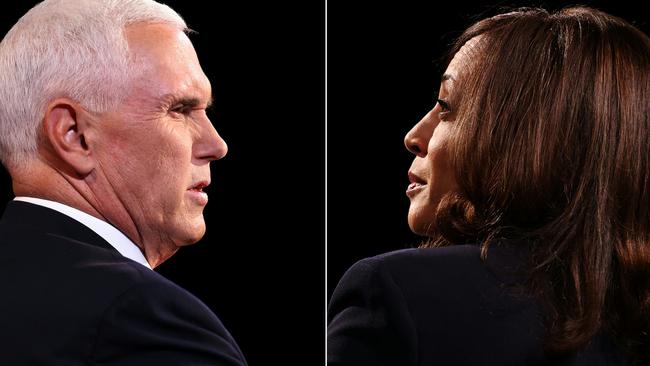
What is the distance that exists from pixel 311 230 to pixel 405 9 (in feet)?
1.94

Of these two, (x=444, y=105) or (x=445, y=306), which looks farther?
(x=444, y=105)

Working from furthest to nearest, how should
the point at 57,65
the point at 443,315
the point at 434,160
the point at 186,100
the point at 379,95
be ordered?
1. the point at 379,95
2. the point at 434,160
3. the point at 186,100
4. the point at 57,65
5. the point at 443,315

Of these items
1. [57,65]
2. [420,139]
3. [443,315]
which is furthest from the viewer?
[420,139]

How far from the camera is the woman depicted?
4.83ft

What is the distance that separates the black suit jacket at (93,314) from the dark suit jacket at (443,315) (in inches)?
7.5

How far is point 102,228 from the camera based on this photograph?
5.27 ft

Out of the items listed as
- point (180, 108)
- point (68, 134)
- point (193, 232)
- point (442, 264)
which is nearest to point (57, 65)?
point (68, 134)

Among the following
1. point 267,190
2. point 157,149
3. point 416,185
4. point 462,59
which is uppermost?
point 462,59

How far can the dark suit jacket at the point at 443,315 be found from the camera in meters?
1.46

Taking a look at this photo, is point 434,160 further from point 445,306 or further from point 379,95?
point 379,95

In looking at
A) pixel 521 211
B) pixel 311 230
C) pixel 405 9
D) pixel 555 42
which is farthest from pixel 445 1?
pixel 521 211

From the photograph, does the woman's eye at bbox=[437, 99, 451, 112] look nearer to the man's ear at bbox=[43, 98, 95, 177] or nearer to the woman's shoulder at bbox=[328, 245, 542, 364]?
the woman's shoulder at bbox=[328, 245, 542, 364]

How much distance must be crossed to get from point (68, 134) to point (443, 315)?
24.7 inches

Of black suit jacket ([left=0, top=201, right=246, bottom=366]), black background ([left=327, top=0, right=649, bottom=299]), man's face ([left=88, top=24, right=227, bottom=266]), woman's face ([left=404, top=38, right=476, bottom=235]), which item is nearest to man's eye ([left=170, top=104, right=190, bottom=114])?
man's face ([left=88, top=24, right=227, bottom=266])
